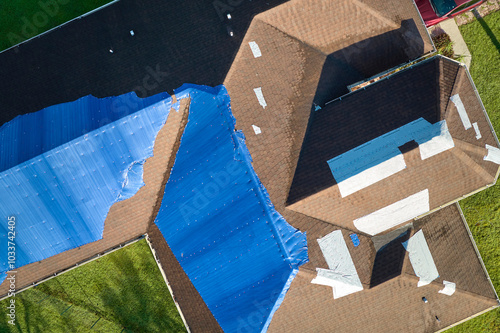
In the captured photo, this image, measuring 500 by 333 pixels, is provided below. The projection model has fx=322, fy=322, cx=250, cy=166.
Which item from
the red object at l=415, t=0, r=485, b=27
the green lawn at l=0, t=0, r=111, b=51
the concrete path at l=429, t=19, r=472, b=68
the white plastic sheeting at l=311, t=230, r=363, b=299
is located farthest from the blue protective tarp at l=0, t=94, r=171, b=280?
the concrete path at l=429, t=19, r=472, b=68

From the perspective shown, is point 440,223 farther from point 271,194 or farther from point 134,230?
point 134,230

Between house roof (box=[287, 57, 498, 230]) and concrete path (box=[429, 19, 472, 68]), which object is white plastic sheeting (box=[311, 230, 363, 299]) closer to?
house roof (box=[287, 57, 498, 230])

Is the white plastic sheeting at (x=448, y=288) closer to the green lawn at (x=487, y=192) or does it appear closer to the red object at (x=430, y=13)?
the green lawn at (x=487, y=192)

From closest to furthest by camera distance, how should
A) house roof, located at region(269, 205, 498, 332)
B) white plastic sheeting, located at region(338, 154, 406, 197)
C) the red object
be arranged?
white plastic sheeting, located at region(338, 154, 406, 197) < house roof, located at region(269, 205, 498, 332) < the red object

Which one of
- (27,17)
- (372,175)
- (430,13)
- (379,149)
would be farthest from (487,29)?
(27,17)

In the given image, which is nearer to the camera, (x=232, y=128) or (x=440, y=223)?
(x=232, y=128)

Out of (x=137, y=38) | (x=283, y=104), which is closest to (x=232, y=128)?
(x=283, y=104)

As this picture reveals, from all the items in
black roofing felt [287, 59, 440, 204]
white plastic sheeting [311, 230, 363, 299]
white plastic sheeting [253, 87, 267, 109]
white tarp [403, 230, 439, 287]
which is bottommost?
white tarp [403, 230, 439, 287]
